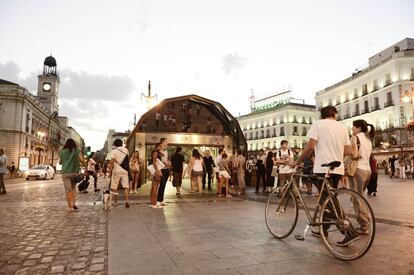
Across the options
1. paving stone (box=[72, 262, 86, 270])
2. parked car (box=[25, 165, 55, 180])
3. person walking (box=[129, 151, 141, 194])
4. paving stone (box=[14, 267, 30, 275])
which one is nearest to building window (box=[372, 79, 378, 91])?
person walking (box=[129, 151, 141, 194])

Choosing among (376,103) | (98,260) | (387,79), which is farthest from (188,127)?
(376,103)

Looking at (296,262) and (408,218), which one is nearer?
(296,262)

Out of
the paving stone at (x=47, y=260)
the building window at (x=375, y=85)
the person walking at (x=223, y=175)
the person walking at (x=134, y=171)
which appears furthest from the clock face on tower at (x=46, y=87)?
the paving stone at (x=47, y=260)

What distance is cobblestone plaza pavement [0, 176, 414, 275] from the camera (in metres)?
3.66

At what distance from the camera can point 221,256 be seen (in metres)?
4.11

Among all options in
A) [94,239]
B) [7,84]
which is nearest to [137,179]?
[94,239]

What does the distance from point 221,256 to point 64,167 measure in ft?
20.7

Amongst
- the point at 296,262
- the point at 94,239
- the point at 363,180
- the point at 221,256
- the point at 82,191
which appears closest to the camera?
the point at 296,262

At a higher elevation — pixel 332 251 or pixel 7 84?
pixel 7 84

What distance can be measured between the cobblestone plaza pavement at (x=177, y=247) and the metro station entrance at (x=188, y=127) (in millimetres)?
10323

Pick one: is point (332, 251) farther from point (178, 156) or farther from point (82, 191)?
point (82, 191)

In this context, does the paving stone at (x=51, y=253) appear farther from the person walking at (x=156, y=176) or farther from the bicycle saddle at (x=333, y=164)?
the person walking at (x=156, y=176)

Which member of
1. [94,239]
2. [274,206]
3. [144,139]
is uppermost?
[144,139]

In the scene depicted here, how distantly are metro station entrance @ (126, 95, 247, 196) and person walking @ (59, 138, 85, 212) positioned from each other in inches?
322
